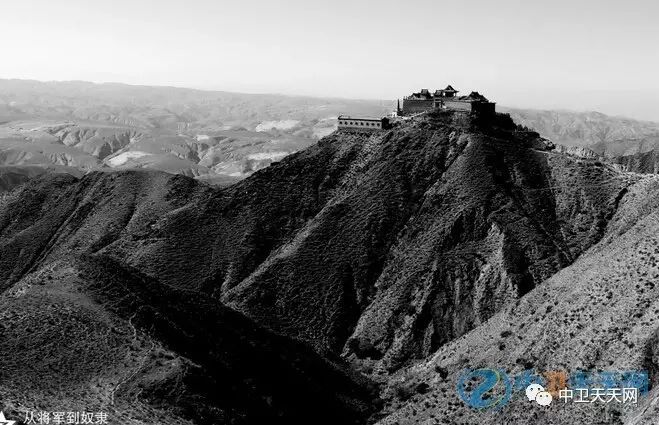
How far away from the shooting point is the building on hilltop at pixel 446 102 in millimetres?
94188

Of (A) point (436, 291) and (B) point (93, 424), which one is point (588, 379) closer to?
(B) point (93, 424)

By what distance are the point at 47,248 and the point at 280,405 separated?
6631 centimetres

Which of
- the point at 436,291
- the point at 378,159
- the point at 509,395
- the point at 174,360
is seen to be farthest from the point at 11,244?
the point at 509,395

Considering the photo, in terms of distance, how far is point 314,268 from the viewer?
245 ft

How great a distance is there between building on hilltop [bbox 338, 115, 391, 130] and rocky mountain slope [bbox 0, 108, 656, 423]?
1.29 meters

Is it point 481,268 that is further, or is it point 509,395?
point 481,268

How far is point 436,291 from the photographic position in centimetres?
7031

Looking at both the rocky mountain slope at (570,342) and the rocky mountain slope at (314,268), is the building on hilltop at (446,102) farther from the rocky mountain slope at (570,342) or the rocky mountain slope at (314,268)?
the rocky mountain slope at (570,342)

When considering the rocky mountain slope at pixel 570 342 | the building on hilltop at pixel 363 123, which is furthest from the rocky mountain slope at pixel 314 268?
the building on hilltop at pixel 363 123

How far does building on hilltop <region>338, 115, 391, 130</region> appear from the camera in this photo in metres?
94.2

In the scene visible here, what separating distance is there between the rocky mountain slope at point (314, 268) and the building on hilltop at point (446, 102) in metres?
3.05

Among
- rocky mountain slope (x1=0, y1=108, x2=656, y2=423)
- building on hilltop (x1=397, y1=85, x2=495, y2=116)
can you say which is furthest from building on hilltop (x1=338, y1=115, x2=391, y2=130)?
building on hilltop (x1=397, y1=85, x2=495, y2=116)

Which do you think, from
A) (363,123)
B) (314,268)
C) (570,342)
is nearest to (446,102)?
(363,123)

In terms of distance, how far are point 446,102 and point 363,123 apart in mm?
12637
